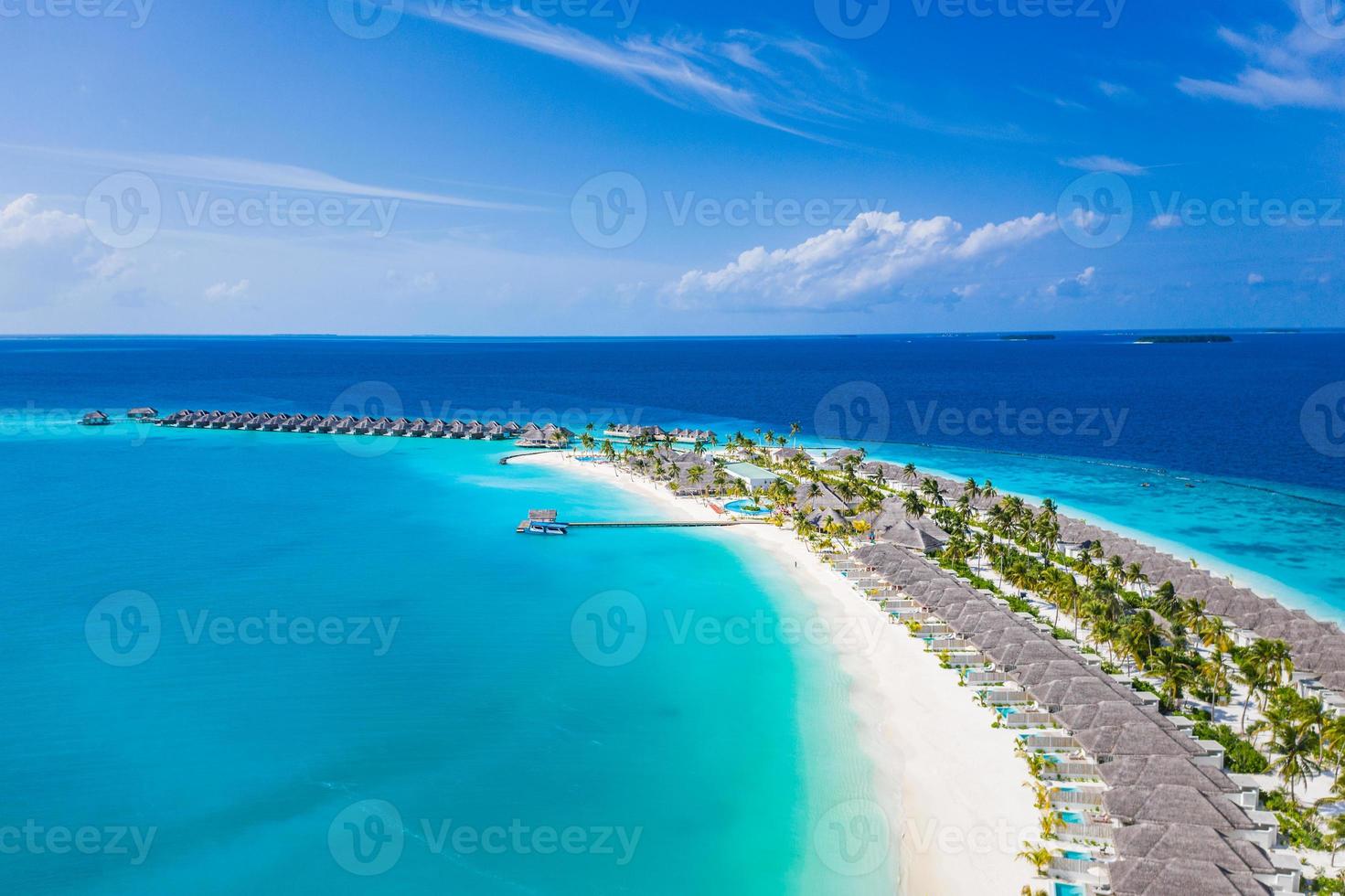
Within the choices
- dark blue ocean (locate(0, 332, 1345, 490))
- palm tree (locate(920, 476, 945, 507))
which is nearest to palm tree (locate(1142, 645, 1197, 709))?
palm tree (locate(920, 476, 945, 507))

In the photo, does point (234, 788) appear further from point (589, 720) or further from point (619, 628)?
point (619, 628)

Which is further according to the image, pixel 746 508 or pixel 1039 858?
pixel 746 508

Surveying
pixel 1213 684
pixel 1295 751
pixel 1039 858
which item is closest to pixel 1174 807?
pixel 1039 858

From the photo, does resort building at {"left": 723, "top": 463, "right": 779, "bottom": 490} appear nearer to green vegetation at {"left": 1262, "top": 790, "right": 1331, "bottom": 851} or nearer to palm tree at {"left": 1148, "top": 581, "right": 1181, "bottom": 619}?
palm tree at {"left": 1148, "top": 581, "right": 1181, "bottom": 619}

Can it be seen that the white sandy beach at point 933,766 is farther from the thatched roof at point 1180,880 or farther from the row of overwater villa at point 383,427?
the row of overwater villa at point 383,427

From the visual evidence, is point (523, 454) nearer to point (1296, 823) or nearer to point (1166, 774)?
point (1166, 774)

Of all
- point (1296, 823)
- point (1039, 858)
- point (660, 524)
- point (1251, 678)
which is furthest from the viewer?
point (660, 524)

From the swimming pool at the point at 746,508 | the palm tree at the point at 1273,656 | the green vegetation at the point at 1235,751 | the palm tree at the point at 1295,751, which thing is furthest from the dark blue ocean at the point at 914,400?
the palm tree at the point at 1295,751
